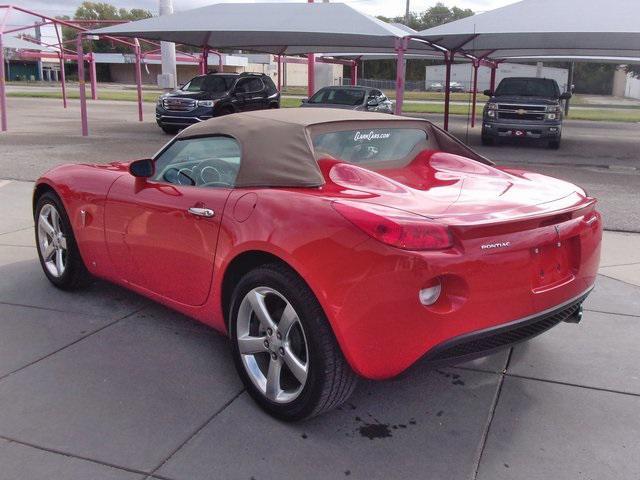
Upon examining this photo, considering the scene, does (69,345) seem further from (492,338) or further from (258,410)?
(492,338)

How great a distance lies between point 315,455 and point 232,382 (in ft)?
2.69

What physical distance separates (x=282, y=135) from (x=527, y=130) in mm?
14845

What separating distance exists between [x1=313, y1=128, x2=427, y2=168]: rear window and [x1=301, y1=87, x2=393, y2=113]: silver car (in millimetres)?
14286

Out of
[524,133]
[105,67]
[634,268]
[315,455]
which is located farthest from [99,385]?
[105,67]

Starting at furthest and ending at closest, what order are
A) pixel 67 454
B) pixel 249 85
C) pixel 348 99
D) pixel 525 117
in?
pixel 249 85 → pixel 348 99 → pixel 525 117 → pixel 67 454

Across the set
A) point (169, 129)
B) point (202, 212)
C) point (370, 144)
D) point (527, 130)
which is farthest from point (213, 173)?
point (169, 129)

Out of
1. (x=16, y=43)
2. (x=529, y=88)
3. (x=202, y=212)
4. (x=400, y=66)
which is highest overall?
(x=16, y=43)

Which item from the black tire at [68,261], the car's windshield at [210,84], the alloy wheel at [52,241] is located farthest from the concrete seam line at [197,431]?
the car's windshield at [210,84]

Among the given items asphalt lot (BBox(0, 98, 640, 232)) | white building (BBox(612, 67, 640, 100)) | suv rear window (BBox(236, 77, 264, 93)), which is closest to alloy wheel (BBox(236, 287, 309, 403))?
asphalt lot (BBox(0, 98, 640, 232))

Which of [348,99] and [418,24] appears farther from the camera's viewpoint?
[418,24]

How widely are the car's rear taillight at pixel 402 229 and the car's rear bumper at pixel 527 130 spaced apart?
15201 mm

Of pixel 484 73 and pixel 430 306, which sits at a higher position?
pixel 484 73

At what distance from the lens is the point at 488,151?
1672 centimetres

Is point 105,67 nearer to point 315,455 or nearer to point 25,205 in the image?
point 25,205
